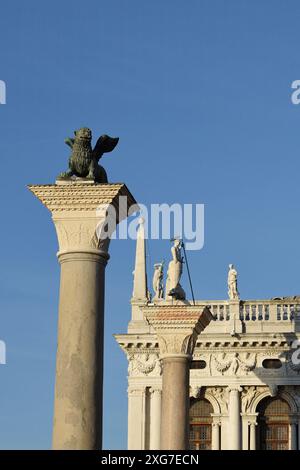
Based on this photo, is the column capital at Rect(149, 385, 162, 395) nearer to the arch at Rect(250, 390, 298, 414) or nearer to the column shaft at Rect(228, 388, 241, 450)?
the column shaft at Rect(228, 388, 241, 450)

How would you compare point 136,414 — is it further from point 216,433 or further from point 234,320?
point 234,320

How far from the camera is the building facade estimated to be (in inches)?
2108

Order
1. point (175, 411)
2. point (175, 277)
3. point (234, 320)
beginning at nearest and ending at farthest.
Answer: point (175, 411)
point (175, 277)
point (234, 320)

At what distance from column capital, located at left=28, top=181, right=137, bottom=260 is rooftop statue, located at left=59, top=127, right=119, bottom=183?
253 millimetres

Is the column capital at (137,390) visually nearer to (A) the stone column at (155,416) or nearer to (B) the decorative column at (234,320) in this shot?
(A) the stone column at (155,416)

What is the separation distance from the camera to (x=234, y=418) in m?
53.5

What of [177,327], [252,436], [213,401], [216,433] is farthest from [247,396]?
[177,327]

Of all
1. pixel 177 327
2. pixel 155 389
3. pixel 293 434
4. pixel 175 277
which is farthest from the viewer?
pixel 155 389

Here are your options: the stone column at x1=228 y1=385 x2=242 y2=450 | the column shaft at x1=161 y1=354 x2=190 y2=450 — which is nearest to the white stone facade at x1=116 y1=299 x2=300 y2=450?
the stone column at x1=228 y1=385 x2=242 y2=450

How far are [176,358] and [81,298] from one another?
950cm

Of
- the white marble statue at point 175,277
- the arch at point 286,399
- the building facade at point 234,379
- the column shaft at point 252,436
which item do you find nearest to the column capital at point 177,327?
the white marble statue at point 175,277

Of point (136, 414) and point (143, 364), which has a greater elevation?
point (143, 364)

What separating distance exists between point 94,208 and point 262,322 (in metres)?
33.8

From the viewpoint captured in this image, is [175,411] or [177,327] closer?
[175,411]
